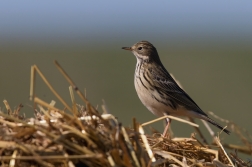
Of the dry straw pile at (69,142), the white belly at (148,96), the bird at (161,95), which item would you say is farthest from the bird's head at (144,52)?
the dry straw pile at (69,142)

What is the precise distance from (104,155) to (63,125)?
1.51ft

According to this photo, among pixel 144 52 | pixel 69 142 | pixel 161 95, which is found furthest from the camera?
pixel 144 52

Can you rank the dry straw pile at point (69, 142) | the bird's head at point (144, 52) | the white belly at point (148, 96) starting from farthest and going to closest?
the bird's head at point (144, 52), the white belly at point (148, 96), the dry straw pile at point (69, 142)

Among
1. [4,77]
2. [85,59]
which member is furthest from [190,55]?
[4,77]

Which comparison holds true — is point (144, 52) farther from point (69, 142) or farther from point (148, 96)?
point (69, 142)

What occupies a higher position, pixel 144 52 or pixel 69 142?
pixel 144 52

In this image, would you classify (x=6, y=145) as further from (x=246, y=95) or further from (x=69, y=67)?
(x=69, y=67)

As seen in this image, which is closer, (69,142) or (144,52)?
(69,142)

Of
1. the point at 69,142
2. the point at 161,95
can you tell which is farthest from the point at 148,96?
the point at 69,142

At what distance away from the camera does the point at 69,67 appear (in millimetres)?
42438

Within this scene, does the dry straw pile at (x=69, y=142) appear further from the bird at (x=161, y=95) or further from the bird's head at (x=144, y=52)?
the bird's head at (x=144, y=52)

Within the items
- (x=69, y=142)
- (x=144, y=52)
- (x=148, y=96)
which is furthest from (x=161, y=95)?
(x=69, y=142)

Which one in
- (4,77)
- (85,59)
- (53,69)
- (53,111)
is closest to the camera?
(53,111)

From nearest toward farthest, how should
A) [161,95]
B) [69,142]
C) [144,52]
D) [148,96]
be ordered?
[69,142] < [148,96] < [161,95] < [144,52]
